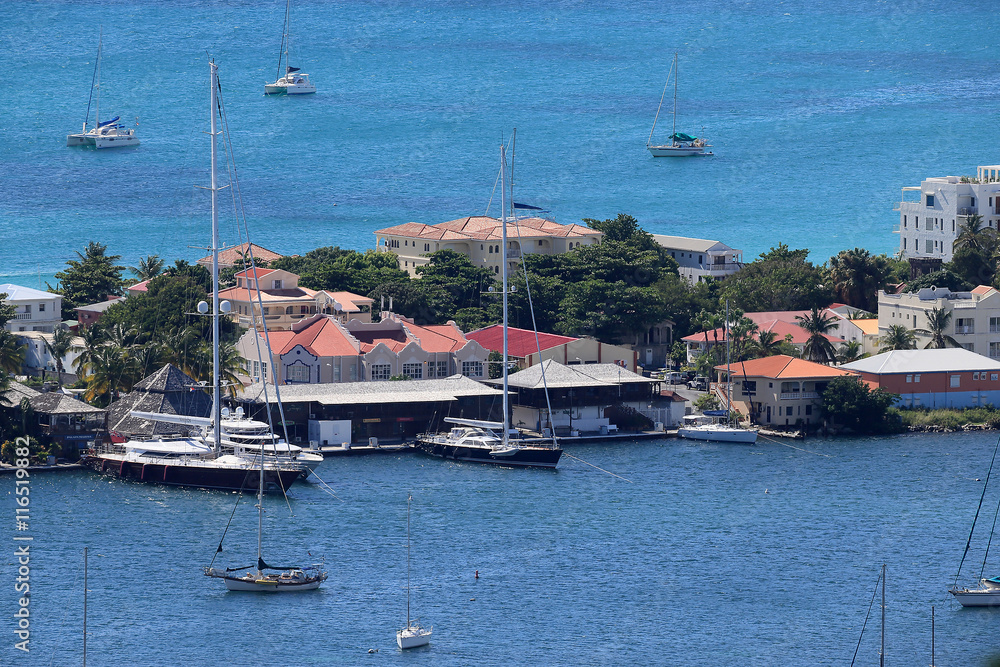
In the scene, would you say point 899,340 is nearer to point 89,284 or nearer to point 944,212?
point 944,212

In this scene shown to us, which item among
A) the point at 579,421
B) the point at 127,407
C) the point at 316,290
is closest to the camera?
the point at 127,407

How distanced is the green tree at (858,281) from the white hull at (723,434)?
3183 cm

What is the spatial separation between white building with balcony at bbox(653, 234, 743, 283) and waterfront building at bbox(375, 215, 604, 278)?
7893 mm

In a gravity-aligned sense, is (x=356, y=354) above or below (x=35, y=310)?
below

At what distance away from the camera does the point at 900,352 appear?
4835 inches

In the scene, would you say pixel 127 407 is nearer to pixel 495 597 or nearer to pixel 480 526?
pixel 480 526

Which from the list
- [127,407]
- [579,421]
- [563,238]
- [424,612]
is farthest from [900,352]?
[424,612]

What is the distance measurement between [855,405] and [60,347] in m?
45.1

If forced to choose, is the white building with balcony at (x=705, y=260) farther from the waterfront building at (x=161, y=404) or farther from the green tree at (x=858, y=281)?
the waterfront building at (x=161, y=404)

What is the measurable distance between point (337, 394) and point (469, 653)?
42.2 metres

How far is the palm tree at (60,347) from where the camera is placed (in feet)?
387

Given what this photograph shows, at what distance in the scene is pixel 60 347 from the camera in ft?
387

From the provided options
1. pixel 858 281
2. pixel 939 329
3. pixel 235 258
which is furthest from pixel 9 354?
pixel 858 281

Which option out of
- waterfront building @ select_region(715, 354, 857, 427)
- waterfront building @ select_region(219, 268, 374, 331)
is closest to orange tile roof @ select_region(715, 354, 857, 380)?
waterfront building @ select_region(715, 354, 857, 427)
